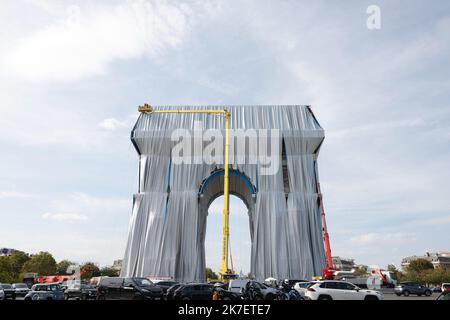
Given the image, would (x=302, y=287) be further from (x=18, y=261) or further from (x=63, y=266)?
(x=63, y=266)

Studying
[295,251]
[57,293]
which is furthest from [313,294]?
[295,251]

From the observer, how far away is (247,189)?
52.3m

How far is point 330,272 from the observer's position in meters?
39.8

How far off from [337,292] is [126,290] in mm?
12583

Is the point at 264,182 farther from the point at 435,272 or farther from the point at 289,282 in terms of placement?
the point at 435,272

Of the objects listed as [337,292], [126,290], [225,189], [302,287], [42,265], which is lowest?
[337,292]

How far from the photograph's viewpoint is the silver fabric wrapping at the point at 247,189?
43594 mm

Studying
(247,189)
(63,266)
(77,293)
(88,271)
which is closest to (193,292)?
(77,293)

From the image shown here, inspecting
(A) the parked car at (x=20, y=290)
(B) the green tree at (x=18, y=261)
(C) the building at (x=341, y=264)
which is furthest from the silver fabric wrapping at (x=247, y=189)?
(C) the building at (x=341, y=264)

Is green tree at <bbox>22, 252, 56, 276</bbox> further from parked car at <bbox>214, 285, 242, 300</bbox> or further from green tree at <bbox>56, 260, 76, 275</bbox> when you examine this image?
parked car at <bbox>214, 285, 242, 300</bbox>

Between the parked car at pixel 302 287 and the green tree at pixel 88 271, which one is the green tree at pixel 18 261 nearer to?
the green tree at pixel 88 271

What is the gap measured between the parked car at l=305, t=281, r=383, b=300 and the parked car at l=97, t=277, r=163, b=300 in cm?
955

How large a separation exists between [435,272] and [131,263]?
78.4 meters
